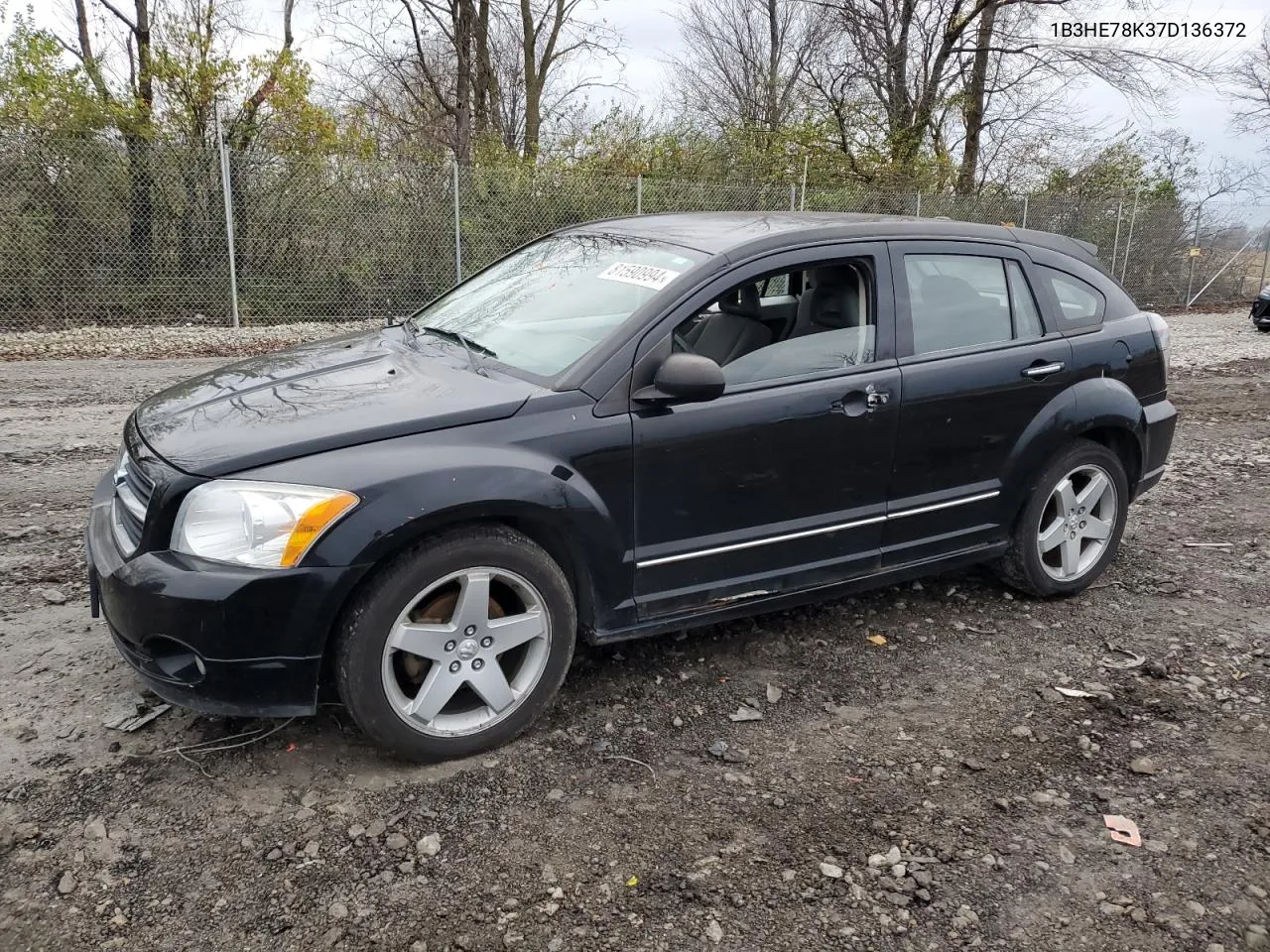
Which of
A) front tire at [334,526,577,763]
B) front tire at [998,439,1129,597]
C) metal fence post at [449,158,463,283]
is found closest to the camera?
front tire at [334,526,577,763]

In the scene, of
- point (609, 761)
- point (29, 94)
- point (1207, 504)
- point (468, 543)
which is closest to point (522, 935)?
point (609, 761)

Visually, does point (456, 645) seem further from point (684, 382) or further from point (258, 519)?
point (684, 382)

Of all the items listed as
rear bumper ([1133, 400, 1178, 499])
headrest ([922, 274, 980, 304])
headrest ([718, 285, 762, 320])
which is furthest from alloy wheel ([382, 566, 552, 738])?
rear bumper ([1133, 400, 1178, 499])

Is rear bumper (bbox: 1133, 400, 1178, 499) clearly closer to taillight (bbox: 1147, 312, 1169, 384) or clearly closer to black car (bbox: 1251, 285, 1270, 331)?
taillight (bbox: 1147, 312, 1169, 384)

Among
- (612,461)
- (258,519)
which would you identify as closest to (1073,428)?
(612,461)

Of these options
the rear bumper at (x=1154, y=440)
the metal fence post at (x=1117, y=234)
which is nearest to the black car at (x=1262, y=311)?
the metal fence post at (x=1117, y=234)

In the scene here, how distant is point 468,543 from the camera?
2.95 meters

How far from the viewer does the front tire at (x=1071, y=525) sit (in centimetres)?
433

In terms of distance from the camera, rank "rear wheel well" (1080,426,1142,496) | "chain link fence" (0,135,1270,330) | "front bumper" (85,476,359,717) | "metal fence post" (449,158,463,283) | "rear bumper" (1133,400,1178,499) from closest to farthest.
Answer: "front bumper" (85,476,359,717)
"rear wheel well" (1080,426,1142,496)
"rear bumper" (1133,400,1178,499)
"chain link fence" (0,135,1270,330)
"metal fence post" (449,158,463,283)

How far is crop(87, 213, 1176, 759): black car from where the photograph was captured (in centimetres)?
282

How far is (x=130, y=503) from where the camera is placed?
305cm

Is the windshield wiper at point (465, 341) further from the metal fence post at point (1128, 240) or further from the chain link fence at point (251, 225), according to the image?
the metal fence post at point (1128, 240)

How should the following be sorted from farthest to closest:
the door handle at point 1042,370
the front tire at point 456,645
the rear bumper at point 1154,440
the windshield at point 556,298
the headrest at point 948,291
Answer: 1. the rear bumper at point 1154,440
2. the door handle at point 1042,370
3. the headrest at point 948,291
4. the windshield at point 556,298
5. the front tire at point 456,645

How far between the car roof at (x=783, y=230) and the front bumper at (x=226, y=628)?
1.92 m
